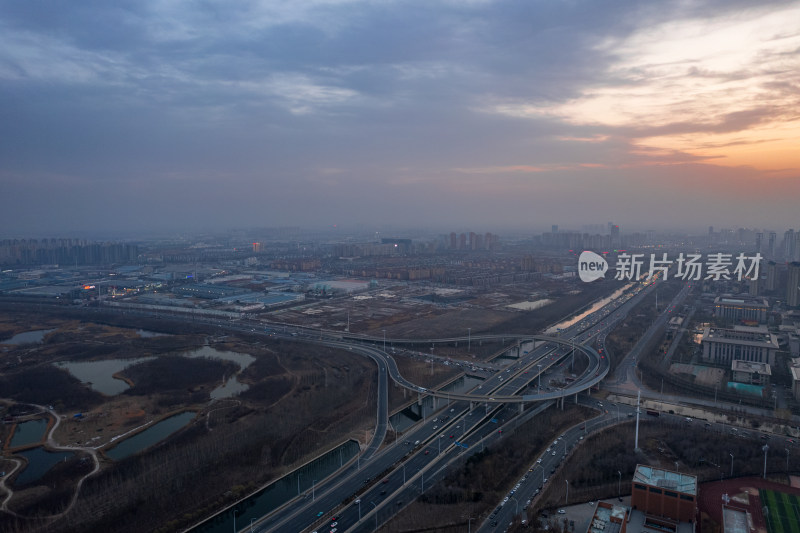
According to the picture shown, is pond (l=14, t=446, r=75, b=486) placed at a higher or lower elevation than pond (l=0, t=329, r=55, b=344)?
lower

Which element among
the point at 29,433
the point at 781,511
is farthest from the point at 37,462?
the point at 781,511

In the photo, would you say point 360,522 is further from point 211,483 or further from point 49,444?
point 49,444

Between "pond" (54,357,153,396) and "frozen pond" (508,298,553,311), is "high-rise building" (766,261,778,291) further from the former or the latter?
"pond" (54,357,153,396)

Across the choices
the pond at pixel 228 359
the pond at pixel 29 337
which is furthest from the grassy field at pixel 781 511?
the pond at pixel 29 337

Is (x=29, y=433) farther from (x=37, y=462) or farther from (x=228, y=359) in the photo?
(x=228, y=359)

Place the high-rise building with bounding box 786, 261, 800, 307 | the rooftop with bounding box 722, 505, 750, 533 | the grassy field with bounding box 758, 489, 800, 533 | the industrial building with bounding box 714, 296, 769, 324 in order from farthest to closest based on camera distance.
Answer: the high-rise building with bounding box 786, 261, 800, 307 → the industrial building with bounding box 714, 296, 769, 324 → the grassy field with bounding box 758, 489, 800, 533 → the rooftop with bounding box 722, 505, 750, 533

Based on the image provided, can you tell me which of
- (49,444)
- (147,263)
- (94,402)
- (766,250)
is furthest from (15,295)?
(766,250)

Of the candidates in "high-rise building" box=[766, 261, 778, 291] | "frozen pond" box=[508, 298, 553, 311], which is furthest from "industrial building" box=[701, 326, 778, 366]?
"high-rise building" box=[766, 261, 778, 291]
